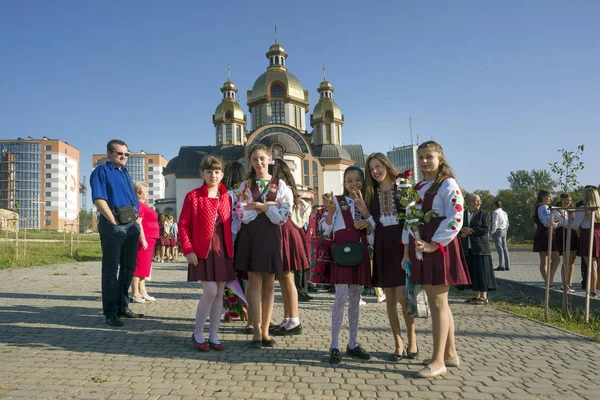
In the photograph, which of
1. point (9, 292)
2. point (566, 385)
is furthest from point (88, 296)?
point (566, 385)

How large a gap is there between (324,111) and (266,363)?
198 ft

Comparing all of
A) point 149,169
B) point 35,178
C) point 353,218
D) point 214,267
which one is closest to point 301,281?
point 214,267

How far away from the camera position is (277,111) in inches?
2350

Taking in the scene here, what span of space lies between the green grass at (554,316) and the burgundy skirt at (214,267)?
4.17 metres

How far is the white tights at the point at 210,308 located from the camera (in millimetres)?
4604

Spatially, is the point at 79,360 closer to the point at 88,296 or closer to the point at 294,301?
the point at 294,301

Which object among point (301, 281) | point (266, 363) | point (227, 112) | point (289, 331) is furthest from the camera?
point (227, 112)

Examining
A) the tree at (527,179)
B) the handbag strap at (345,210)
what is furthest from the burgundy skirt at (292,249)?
the tree at (527,179)

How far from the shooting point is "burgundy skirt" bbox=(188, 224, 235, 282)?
461cm

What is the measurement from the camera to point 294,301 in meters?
5.47

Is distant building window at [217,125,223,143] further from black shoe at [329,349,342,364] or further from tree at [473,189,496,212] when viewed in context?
black shoe at [329,349,342,364]

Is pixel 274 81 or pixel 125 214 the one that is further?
pixel 274 81

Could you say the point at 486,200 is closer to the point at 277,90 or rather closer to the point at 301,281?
the point at 277,90

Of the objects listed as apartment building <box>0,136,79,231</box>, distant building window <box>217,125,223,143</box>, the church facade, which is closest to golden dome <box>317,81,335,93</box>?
the church facade
